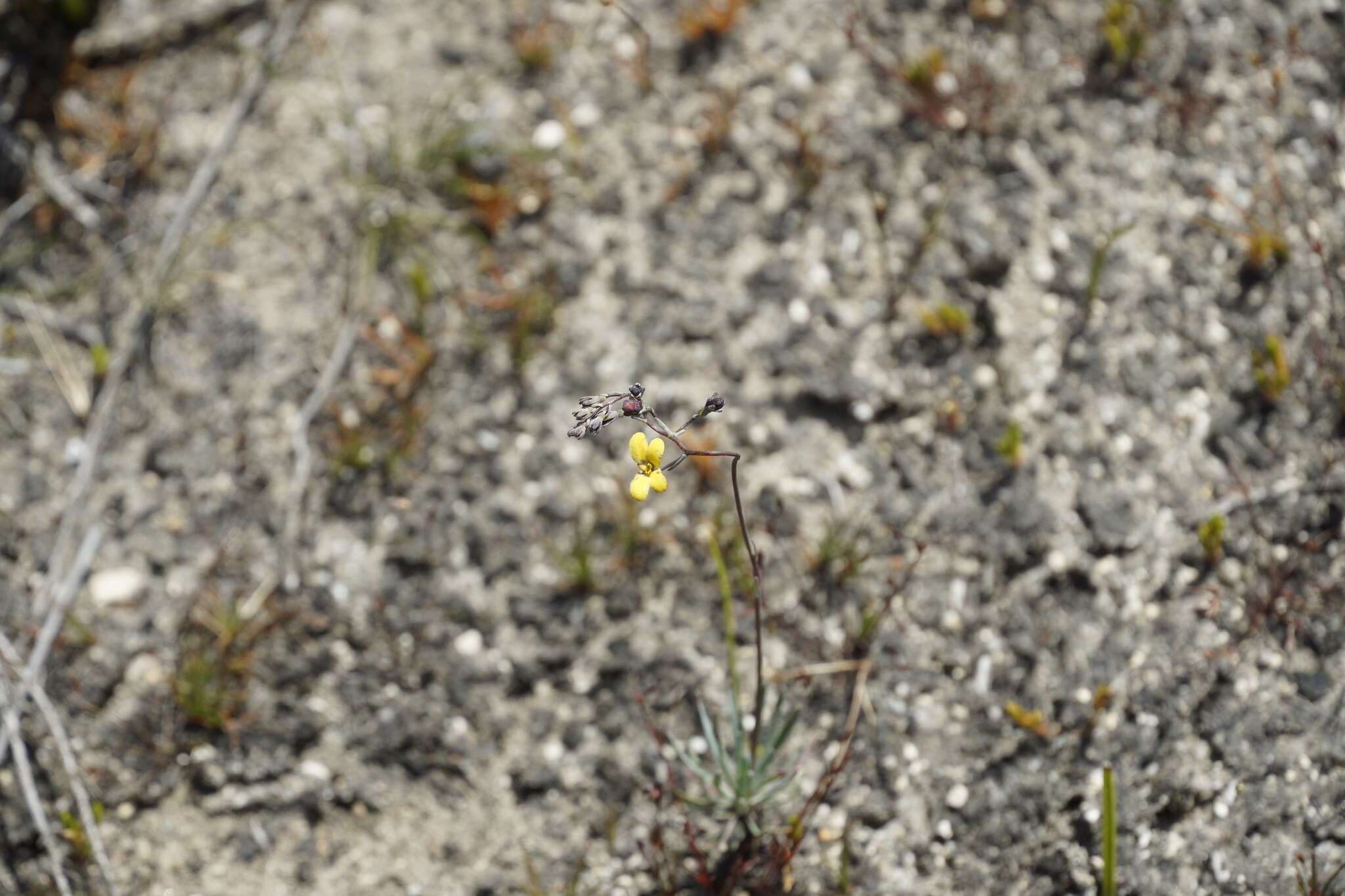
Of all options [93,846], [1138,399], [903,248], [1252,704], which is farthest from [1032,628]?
[93,846]

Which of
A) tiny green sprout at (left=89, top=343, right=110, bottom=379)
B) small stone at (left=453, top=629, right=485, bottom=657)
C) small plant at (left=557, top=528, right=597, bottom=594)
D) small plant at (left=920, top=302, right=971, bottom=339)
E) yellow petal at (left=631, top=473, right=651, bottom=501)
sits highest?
yellow petal at (left=631, top=473, right=651, bottom=501)

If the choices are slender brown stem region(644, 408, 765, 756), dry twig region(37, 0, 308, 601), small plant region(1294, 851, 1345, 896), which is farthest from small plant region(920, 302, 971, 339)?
dry twig region(37, 0, 308, 601)

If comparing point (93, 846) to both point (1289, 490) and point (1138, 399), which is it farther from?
point (1289, 490)

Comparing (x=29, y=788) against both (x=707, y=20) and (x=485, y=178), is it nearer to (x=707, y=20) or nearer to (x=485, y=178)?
(x=485, y=178)

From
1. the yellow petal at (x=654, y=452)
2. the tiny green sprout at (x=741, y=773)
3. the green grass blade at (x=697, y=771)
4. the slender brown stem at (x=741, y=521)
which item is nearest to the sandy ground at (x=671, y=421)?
the tiny green sprout at (x=741, y=773)

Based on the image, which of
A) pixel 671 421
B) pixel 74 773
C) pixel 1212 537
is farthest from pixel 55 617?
pixel 1212 537

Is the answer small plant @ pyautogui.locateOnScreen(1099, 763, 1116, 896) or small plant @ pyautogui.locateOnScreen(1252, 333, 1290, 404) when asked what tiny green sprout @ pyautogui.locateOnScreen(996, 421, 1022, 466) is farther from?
small plant @ pyautogui.locateOnScreen(1099, 763, 1116, 896)
